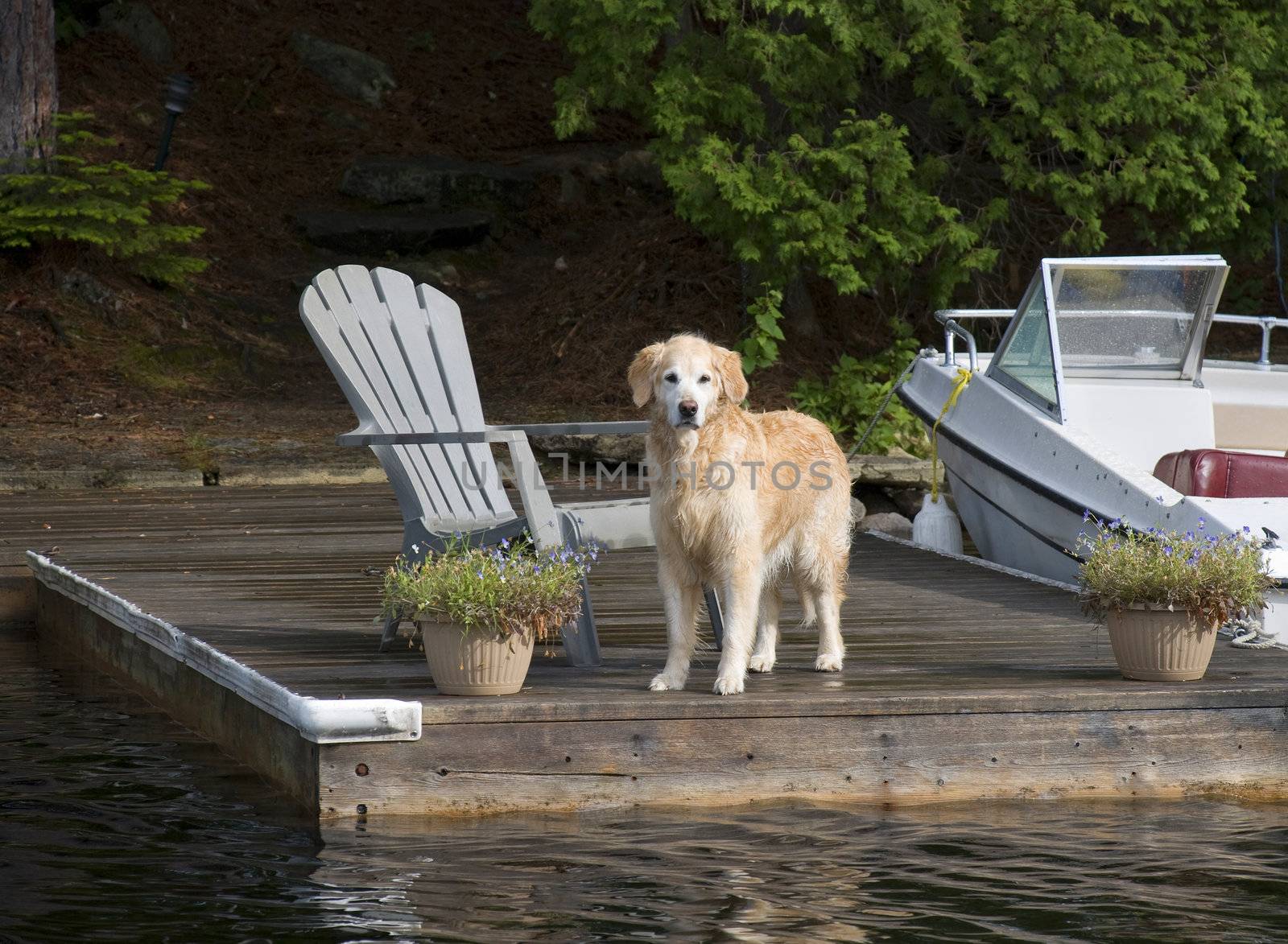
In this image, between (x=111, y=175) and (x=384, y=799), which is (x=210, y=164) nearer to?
(x=111, y=175)

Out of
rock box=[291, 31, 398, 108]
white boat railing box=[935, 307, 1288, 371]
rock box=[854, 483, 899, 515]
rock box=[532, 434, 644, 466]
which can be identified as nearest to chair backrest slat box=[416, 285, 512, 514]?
white boat railing box=[935, 307, 1288, 371]

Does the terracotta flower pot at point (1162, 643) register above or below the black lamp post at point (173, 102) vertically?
below

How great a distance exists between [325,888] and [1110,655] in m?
2.81

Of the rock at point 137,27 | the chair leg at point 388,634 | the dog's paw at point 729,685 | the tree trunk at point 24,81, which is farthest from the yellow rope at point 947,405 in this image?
the rock at point 137,27

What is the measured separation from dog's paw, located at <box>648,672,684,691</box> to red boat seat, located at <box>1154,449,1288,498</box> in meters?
3.15

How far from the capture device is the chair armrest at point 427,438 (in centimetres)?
516

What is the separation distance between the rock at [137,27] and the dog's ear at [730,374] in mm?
15981

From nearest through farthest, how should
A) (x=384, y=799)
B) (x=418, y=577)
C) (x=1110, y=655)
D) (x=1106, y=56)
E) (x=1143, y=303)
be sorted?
(x=384, y=799)
(x=418, y=577)
(x=1110, y=655)
(x=1143, y=303)
(x=1106, y=56)

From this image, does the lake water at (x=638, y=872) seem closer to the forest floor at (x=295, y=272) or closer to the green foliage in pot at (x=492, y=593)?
the green foliage in pot at (x=492, y=593)

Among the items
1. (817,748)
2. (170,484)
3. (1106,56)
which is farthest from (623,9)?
(817,748)

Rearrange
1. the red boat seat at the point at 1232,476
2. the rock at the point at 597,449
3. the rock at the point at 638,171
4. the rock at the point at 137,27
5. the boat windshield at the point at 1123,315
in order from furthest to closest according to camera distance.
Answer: the rock at the point at 137,27
the rock at the point at 638,171
the rock at the point at 597,449
the boat windshield at the point at 1123,315
the red boat seat at the point at 1232,476

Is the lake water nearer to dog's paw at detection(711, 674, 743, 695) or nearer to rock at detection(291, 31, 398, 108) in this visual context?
dog's paw at detection(711, 674, 743, 695)

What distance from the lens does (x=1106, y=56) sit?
11.9 m

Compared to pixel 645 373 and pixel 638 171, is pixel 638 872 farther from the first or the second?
pixel 638 171
